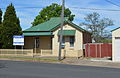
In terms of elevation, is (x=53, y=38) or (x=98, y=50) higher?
(x=53, y=38)

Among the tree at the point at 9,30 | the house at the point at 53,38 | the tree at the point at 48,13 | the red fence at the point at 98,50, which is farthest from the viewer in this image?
the tree at the point at 48,13

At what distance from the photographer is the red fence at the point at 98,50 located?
102ft

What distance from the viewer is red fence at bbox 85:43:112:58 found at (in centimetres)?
3095

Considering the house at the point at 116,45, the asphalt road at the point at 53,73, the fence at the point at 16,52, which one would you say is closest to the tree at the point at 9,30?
the fence at the point at 16,52

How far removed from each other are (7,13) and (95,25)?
94.4ft

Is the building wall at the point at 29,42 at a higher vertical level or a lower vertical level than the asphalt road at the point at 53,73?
higher

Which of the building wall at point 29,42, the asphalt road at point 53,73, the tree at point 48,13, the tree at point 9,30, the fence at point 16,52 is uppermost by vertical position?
the tree at point 48,13

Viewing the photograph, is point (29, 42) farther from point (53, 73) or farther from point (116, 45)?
point (53, 73)

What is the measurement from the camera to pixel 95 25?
192 ft

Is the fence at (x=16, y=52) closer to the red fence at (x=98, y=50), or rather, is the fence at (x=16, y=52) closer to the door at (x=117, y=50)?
the red fence at (x=98, y=50)

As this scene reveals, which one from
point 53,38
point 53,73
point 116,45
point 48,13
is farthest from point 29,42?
point 53,73

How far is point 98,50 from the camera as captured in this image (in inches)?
1222

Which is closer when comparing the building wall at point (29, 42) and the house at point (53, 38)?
the house at point (53, 38)

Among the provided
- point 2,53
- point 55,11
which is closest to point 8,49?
point 2,53
